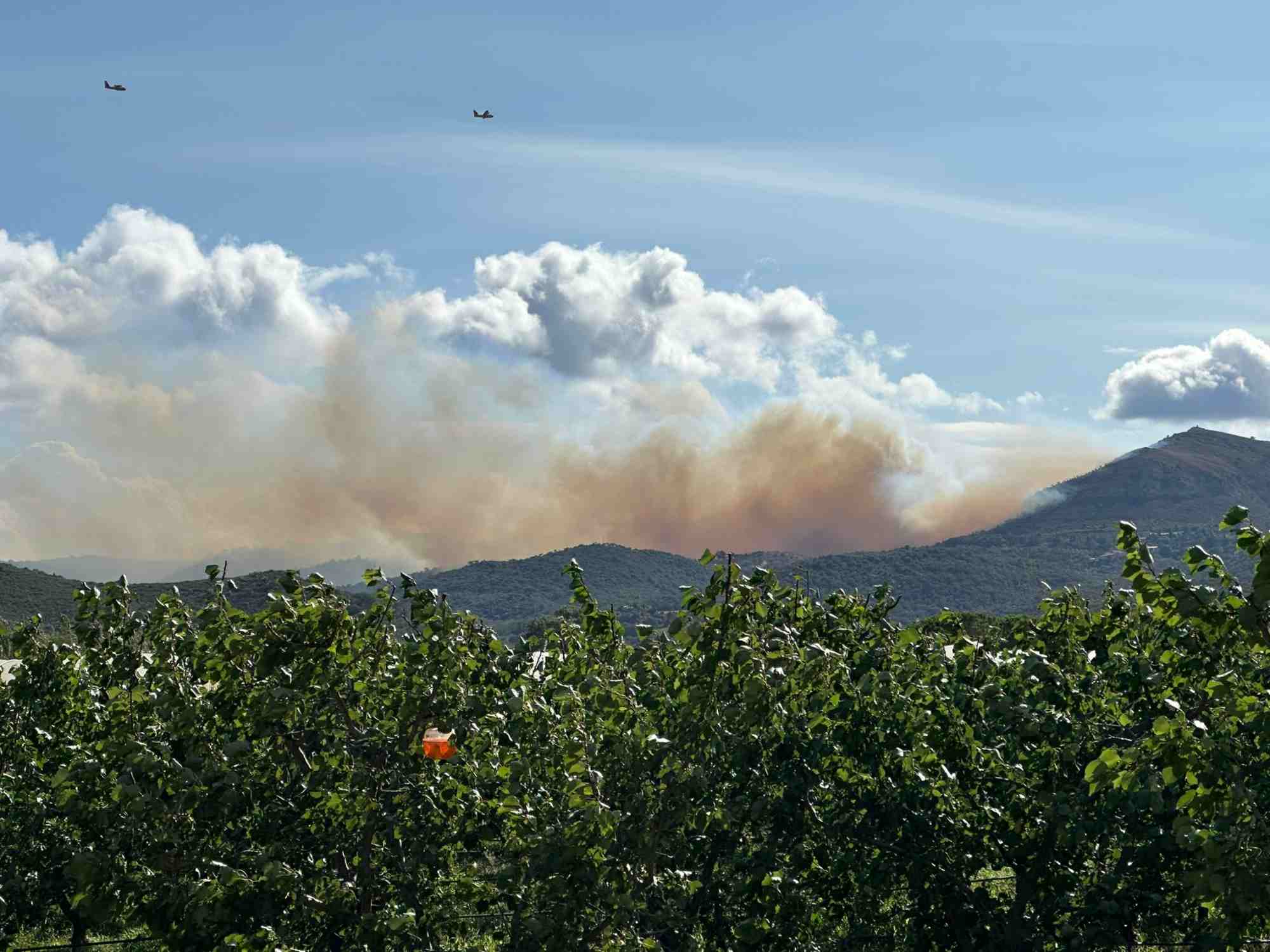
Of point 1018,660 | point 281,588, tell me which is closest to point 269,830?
point 281,588

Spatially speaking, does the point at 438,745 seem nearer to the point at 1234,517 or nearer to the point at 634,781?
the point at 634,781

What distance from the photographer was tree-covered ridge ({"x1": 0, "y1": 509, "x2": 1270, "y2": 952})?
934 cm

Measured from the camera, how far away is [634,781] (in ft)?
31.6

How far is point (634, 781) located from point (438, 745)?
189 centimetres

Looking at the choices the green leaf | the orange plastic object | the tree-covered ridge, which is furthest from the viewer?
the orange plastic object

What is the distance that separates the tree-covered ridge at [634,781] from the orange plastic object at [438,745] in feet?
0.31

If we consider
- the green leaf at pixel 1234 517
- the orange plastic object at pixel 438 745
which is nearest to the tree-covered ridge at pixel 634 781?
the orange plastic object at pixel 438 745

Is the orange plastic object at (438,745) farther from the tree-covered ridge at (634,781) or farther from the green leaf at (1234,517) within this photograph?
the green leaf at (1234,517)

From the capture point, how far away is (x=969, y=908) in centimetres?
1098

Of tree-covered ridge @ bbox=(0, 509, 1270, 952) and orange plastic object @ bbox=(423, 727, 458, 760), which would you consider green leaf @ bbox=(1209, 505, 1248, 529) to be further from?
orange plastic object @ bbox=(423, 727, 458, 760)

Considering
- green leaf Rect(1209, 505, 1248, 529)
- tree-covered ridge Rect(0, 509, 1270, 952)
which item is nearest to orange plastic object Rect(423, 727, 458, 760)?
tree-covered ridge Rect(0, 509, 1270, 952)

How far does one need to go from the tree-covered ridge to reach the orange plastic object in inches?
3.7

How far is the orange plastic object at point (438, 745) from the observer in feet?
34.7

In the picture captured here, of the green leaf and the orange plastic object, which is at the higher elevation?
the green leaf
